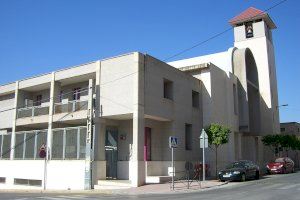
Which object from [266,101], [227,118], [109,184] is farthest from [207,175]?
[266,101]

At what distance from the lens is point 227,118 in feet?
107

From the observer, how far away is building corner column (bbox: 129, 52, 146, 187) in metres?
21.2

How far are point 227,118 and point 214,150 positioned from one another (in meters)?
4.40

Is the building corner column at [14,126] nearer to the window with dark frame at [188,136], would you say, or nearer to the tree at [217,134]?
the window with dark frame at [188,136]

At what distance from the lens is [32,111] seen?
29391 millimetres

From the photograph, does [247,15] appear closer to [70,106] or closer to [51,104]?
[70,106]

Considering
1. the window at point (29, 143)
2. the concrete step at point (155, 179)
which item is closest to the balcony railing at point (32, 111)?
the window at point (29, 143)

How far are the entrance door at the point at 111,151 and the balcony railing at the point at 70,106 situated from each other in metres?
2.44

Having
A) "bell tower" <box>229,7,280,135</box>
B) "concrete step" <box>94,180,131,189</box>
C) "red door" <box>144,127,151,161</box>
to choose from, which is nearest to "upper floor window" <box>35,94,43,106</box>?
"red door" <box>144,127,151,161</box>

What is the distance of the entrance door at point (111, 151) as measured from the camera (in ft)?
82.0

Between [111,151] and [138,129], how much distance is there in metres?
4.57

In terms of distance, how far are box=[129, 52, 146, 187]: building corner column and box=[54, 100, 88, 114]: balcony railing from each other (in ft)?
15.0

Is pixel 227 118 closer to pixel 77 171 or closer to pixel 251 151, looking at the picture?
pixel 251 151

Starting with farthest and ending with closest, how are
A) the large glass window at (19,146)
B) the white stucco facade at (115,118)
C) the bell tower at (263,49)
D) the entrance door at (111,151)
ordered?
the bell tower at (263,49) < the large glass window at (19,146) < the entrance door at (111,151) < the white stucco facade at (115,118)
